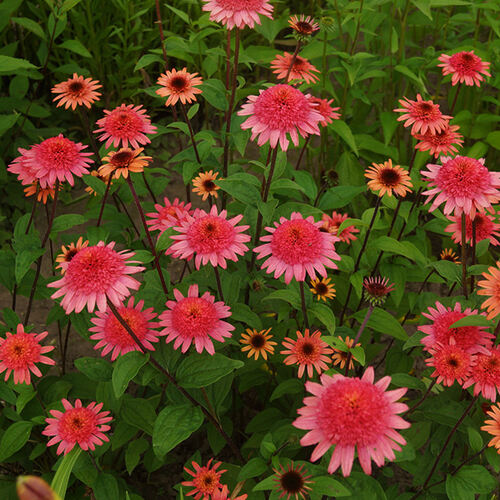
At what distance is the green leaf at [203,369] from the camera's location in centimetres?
131

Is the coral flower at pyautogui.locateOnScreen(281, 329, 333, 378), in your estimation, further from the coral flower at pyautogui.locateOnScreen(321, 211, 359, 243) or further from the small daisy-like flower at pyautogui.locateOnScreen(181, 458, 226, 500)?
the coral flower at pyautogui.locateOnScreen(321, 211, 359, 243)

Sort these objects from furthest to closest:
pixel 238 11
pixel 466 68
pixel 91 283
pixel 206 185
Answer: pixel 466 68
pixel 206 185
pixel 238 11
pixel 91 283

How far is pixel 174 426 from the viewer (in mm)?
1332

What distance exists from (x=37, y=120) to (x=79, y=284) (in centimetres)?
252

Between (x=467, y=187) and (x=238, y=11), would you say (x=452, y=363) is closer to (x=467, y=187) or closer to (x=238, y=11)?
(x=467, y=187)

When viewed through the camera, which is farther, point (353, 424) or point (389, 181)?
point (389, 181)

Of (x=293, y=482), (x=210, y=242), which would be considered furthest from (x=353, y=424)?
(x=210, y=242)

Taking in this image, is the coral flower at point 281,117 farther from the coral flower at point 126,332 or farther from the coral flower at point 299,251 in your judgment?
the coral flower at point 126,332

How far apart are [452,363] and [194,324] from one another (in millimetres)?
650

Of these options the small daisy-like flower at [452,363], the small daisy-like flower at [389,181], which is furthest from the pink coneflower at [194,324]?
the small daisy-like flower at [389,181]

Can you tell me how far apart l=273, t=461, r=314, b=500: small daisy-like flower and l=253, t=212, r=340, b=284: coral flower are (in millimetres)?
465

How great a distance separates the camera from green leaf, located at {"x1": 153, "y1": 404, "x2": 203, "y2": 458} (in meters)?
1.27

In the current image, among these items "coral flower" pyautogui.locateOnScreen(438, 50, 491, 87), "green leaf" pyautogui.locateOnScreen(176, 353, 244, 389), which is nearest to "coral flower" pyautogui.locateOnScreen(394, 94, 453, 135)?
"coral flower" pyautogui.locateOnScreen(438, 50, 491, 87)

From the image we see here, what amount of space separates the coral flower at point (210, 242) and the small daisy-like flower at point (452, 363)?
22.2 inches
